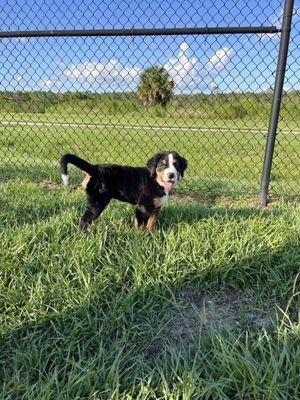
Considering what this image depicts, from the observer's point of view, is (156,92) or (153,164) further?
(156,92)

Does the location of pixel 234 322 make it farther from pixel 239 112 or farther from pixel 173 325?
pixel 239 112

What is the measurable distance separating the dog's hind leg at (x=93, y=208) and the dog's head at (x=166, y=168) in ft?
1.63

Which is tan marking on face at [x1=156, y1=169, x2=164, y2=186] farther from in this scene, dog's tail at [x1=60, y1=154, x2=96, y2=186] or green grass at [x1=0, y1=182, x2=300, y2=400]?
dog's tail at [x1=60, y1=154, x2=96, y2=186]

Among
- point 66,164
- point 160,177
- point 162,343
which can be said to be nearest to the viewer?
point 162,343

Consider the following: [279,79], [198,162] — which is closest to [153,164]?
[279,79]

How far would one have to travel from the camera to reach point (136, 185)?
3.36 meters

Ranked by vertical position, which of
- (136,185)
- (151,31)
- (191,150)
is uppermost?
(151,31)

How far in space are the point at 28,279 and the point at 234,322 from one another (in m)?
1.32

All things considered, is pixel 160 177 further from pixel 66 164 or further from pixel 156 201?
pixel 66 164

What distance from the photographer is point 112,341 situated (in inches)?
77.4

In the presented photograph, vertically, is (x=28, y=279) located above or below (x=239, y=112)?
below

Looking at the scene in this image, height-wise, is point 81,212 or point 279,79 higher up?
point 279,79

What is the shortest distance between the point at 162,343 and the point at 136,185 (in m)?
1.68

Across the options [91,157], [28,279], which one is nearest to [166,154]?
[28,279]
